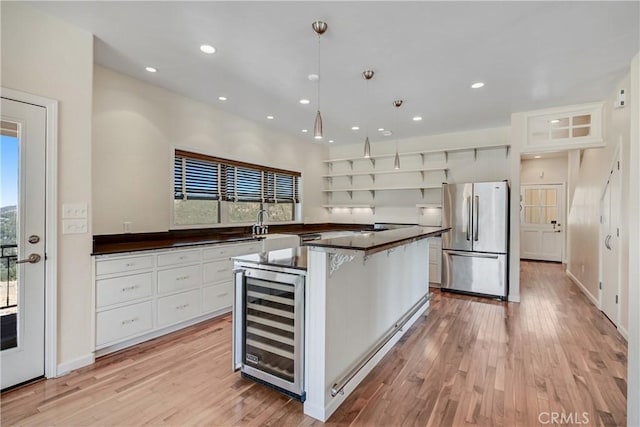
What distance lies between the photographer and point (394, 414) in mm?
2047

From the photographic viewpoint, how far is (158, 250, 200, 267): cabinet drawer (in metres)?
3.16

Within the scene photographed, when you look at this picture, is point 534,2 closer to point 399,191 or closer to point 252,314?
point 252,314

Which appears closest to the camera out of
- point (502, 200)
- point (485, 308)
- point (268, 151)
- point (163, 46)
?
point (163, 46)

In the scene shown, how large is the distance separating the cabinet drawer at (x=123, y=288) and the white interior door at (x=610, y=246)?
524 centimetres

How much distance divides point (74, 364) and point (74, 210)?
1.30 m

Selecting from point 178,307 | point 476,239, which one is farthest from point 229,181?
point 476,239

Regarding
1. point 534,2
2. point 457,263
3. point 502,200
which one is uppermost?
point 534,2

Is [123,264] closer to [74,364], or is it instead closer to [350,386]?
[74,364]

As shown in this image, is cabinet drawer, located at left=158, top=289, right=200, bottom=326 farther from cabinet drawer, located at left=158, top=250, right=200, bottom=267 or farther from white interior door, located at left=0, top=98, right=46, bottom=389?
white interior door, located at left=0, top=98, right=46, bottom=389

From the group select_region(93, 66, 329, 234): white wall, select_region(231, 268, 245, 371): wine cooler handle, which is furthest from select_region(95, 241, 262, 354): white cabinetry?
select_region(231, 268, 245, 371): wine cooler handle

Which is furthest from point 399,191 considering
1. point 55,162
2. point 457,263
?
point 55,162

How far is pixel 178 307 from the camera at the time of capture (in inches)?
131

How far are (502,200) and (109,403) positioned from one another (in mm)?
5260

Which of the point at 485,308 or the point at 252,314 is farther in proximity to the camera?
the point at 485,308
